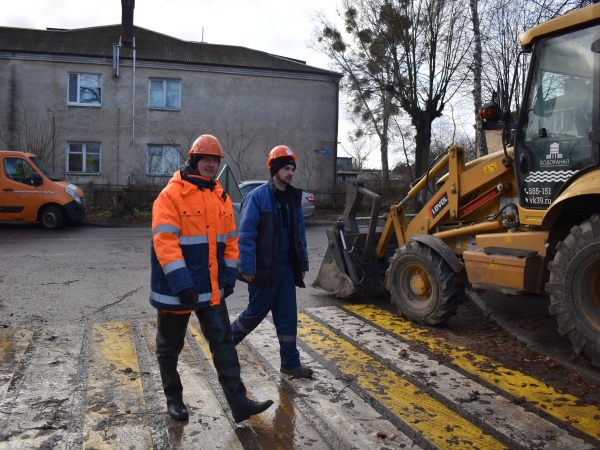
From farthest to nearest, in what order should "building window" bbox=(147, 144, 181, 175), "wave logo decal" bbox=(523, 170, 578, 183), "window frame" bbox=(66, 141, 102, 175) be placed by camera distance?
"building window" bbox=(147, 144, 181, 175) → "window frame" bbox=(66, 141, 102, 175) → "wave logo decal" bbox=(523, 170, 578, 183)

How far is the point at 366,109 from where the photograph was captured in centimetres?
3002

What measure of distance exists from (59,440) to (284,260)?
7.36 ft

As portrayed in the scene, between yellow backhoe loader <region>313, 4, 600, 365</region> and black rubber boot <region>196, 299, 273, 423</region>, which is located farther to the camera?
yellow backhoe loader <region>313, 4, 600, 365</region>

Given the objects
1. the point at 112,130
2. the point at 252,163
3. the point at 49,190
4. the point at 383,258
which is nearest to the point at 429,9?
the point at 252,163

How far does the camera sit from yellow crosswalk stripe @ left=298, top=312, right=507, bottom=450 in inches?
155

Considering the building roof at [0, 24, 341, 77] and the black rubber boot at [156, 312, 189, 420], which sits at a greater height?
the building roof at [0, 24, 341, 77]

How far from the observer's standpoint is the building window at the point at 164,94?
27.3 m

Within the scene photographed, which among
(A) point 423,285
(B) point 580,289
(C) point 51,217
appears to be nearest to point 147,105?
(C) point 51,217

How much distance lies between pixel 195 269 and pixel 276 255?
1.13 m

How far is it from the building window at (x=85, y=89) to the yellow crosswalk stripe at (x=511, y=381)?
23002 mm

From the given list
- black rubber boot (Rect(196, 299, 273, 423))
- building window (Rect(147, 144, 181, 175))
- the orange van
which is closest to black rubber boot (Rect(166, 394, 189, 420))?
black rubber boot (Rect(196, 299, 273, 423))

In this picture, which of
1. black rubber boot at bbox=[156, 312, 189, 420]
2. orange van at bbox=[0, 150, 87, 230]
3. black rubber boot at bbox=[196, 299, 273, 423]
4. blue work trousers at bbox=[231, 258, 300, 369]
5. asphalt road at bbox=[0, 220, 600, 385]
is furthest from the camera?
orange van at bbox=[0, 150, 87, 230]

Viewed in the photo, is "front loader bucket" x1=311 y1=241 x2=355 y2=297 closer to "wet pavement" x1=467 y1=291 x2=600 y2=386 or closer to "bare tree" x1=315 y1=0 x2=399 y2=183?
"wet pavement" x1=467 y1=291 x2=600 y2=386

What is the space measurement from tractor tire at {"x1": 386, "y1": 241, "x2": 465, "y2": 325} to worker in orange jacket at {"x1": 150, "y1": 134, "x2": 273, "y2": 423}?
301 centimetres
